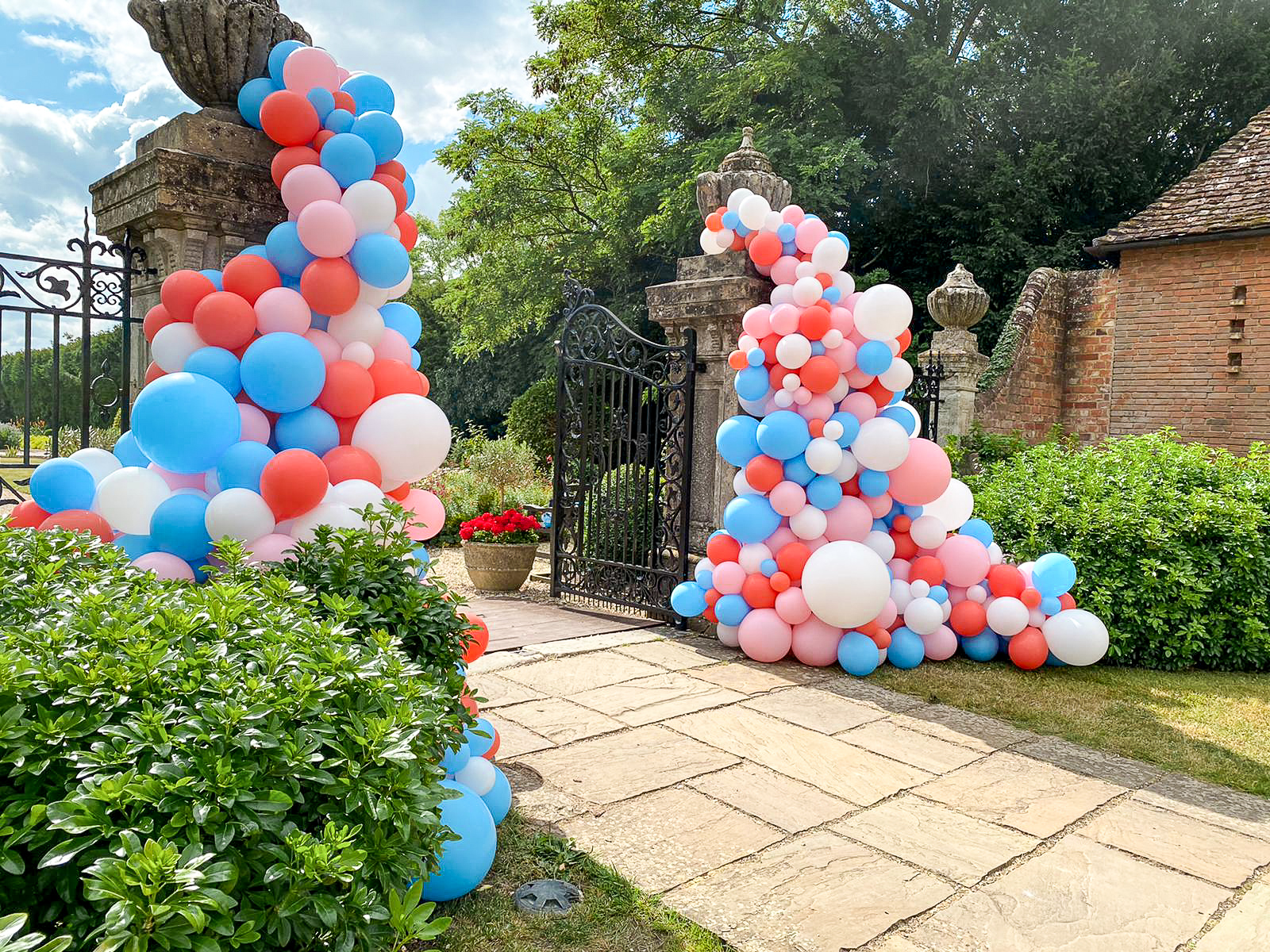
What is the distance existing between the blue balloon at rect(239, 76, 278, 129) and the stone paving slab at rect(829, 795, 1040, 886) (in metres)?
3.48

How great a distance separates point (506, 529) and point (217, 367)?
497 centimetres

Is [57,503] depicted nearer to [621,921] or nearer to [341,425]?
[341,425]

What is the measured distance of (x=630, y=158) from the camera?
16422mm

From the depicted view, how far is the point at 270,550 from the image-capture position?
9.29ft

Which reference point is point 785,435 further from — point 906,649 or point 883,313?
point 906,649

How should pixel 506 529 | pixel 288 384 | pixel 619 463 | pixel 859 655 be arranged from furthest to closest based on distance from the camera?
pixel 506 529
pixel 619 463
pixel 859 655
pixel 288 384

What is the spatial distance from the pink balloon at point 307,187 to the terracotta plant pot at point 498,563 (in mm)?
4806

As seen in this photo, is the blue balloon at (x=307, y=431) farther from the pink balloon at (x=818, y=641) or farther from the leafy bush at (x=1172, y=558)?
the leafy bush at (x=1172, y=558)

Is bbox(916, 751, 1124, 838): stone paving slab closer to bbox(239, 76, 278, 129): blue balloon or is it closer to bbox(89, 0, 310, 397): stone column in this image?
bbox(89, 0, 310, 397): stone column

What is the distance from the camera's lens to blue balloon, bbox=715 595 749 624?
5.32 meters

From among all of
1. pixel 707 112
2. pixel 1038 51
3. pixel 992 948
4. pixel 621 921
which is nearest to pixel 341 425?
pixel 621 921

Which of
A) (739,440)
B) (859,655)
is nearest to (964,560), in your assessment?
(859,655)

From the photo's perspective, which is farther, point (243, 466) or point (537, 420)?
point (537, 420)

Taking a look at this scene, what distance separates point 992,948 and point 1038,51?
1741 cm
